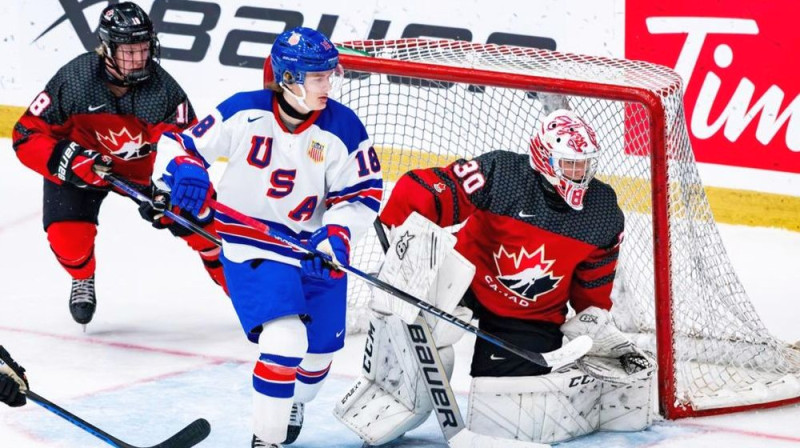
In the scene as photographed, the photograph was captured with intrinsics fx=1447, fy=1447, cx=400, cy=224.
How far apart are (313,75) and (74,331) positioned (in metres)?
1.64

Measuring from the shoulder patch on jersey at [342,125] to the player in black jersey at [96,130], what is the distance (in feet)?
2.51

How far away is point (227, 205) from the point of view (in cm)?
338

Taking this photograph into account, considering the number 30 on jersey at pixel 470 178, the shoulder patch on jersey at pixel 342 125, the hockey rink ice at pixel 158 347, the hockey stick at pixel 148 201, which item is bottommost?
the hockey rink ice at pixel 158 347

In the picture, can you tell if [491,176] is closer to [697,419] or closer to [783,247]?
[697,419]

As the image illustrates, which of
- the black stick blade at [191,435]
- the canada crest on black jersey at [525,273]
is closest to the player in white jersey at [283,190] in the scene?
the black stick blade at [191,435]

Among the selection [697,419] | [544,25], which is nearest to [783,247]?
[544,25]

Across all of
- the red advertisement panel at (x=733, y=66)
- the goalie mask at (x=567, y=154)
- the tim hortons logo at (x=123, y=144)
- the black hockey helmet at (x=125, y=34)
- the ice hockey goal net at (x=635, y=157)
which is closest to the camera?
the goalie mask at (x=567, y=154)

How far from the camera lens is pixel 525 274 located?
3.63 meters

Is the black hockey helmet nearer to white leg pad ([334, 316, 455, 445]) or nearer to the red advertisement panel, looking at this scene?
white leg pad ([334, 316, 455, 445])

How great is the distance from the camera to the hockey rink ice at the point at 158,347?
12.0 feet

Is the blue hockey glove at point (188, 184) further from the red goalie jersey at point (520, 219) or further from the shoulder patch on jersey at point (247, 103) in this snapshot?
the red goalie jersey at point (520, 219)

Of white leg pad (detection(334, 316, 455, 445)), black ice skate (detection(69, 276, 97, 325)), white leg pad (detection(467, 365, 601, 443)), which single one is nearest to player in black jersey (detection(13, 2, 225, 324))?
black ice skate (detection(69, 276, 97, 325))

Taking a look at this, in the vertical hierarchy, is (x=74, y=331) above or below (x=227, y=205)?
below

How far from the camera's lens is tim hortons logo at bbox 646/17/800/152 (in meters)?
5.31
